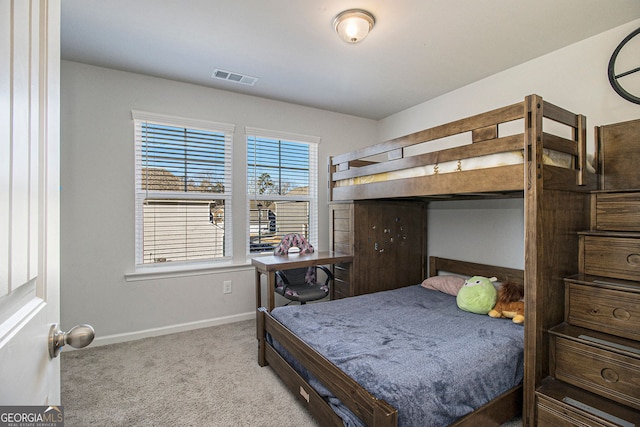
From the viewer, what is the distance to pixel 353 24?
2094 mm

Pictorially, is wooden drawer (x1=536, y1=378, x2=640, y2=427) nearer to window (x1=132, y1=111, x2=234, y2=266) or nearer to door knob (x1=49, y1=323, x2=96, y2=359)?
door knob (x1=49, y1=323, x2=96, y2=359)

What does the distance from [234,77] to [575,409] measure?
3.55 metres

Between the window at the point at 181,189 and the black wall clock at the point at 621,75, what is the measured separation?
3403 mm

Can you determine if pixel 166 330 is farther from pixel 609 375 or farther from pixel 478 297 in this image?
pixel 609 375

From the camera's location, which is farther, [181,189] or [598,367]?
[181,189]

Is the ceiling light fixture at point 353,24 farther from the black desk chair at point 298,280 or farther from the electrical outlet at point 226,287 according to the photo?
the electrical outlet at point 226,287

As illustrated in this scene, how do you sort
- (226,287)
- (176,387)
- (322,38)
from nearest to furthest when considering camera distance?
(176,387)
(322,38)
(226,287)

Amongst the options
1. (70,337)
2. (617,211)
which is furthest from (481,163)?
(70,337)

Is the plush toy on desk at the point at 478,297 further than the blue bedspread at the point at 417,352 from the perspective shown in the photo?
Yes

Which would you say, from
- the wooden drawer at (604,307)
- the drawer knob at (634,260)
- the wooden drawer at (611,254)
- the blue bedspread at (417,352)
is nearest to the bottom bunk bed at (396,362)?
the blue bedspread at (417,352)

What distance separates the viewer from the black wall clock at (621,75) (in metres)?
2.14

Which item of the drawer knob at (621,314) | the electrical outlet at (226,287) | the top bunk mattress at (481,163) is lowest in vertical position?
the electrical outlet at (226,287)

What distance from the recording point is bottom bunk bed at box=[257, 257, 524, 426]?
141 centimetres

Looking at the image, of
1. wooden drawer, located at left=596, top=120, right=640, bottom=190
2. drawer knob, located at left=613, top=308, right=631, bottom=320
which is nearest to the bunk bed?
wooden drawer, located at left=596, top=120, right=640, bottom=190
